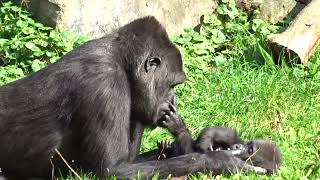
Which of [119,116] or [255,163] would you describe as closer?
[119,116]

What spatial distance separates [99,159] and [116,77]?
0.56 m

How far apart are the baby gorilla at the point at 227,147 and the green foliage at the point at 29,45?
192cm

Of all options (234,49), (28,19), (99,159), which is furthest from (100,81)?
(234,49)

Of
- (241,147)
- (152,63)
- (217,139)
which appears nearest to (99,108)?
(152,63)

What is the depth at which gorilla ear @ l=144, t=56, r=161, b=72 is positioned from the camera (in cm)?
532

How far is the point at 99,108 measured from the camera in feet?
16.4

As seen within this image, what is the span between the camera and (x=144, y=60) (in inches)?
209

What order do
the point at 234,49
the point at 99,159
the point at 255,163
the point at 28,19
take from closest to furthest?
the point at 99,159, the point at 255,163, the point at 28,19, the point at 234,49

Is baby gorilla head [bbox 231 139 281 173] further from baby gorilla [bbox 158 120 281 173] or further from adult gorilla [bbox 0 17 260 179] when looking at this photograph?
adult gorilla [bbox 0 17 260 179]

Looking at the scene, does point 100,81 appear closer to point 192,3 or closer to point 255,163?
point 255,163

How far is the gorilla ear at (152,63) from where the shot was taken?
5.32 meters

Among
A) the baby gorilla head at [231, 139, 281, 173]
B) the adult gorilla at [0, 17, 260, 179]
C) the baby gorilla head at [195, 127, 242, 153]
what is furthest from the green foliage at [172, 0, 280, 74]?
the adult gorilla at [0, 17, 260, 179]

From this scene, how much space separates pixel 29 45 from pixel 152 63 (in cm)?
226

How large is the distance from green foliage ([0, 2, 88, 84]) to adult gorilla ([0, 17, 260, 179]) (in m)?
1.83
